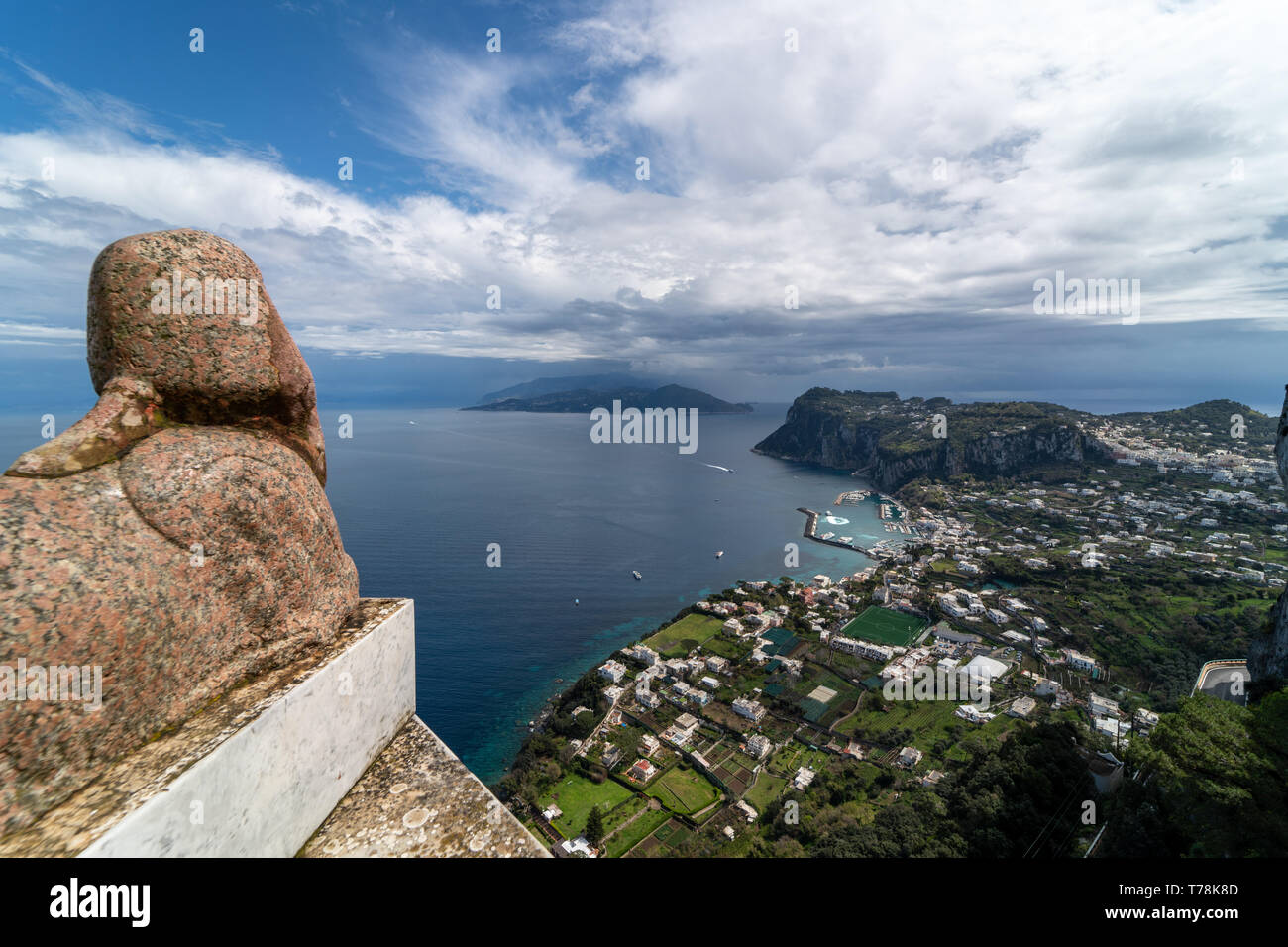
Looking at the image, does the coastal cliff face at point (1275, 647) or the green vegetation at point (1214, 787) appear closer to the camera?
the green vegetation at point (1214, 787)

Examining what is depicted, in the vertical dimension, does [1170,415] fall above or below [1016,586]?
above

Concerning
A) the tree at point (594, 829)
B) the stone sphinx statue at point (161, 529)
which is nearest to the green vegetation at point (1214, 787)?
the stone sphinx statue at point (161, 529)

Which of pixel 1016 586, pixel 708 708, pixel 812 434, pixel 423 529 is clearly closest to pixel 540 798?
pixel 708 708

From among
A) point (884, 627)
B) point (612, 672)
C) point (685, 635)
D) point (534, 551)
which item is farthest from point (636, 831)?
point (534, 551)

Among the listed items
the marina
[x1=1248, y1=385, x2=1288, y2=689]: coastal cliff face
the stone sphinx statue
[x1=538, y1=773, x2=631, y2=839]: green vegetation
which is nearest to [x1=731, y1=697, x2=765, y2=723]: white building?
[x1=538, y1=773, x2=631, y2=839]: green vegetation

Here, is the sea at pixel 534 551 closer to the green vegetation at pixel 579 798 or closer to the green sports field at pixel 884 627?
the green vegetation at pixel 579 798
